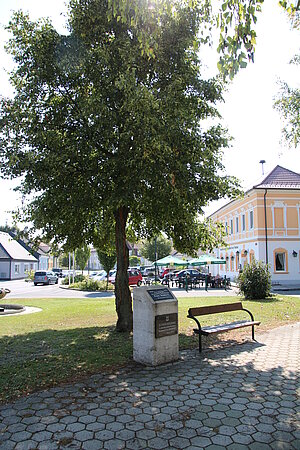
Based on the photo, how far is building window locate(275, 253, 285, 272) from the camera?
29989mm

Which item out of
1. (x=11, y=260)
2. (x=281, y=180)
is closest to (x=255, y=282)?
(x=281, y=180)

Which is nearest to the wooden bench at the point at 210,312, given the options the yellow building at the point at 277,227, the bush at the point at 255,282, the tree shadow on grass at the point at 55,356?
the tree shadow on grass at the point at 55,356

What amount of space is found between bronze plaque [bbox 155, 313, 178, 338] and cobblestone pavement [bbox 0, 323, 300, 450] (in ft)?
1.82

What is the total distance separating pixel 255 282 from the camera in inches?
705

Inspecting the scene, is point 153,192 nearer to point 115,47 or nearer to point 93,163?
point 93,163

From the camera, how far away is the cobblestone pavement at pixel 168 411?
11.5 feet

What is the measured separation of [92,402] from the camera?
14.9 feet

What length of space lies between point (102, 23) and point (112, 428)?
28.0 feet

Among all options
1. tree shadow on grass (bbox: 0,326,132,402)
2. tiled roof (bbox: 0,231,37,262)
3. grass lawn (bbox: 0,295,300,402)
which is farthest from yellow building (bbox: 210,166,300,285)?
tiled roof (bbox: 0,231,37,262)

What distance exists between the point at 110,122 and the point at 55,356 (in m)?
4.94

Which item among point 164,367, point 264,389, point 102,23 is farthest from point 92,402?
point 102,23

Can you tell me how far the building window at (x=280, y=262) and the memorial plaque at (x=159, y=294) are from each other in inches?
1009

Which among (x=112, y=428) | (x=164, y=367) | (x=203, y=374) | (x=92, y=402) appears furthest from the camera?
(x=164, y=367)

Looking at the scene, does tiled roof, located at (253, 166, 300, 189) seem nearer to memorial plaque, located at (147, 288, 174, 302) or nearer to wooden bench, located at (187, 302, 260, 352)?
wooden bench, located at (187, 302, 260, 352)
